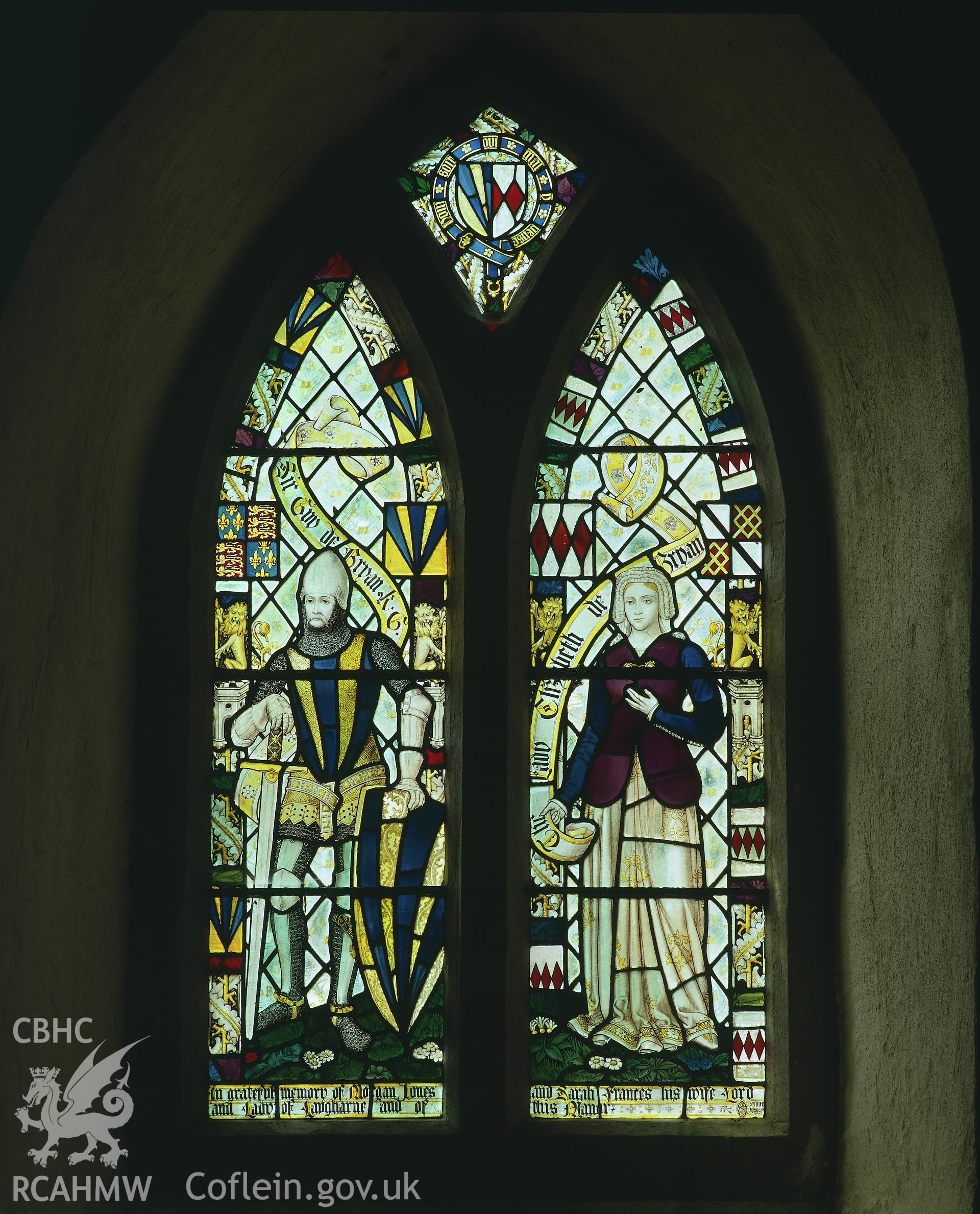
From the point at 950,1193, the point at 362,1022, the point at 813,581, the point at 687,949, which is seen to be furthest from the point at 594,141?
the point at 950,1193

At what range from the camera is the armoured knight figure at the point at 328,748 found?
3236 mm

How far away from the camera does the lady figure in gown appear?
321cm

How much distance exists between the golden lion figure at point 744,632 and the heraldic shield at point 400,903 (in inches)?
31.2

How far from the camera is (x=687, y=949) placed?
3232 millimetres

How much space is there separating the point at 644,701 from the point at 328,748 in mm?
762

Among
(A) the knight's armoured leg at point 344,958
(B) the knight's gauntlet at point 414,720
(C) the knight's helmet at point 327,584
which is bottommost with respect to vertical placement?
(A) the knight's armoured leg at point 344,958

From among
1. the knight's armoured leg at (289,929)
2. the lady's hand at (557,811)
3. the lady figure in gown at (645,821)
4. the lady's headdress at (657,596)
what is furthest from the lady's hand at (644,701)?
the knight's armoured leg at (289,929)

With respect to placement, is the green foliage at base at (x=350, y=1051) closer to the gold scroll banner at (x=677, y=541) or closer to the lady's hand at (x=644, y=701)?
the lady's hand at (x=644, y=701)

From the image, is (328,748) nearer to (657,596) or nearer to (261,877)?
(261,877)

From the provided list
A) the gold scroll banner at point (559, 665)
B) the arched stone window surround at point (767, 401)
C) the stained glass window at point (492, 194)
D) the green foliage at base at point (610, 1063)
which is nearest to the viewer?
the arched stone window surround at point (767, 401)

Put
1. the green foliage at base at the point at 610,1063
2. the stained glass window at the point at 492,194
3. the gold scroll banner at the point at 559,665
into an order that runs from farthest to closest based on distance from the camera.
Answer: the stained glass window at the point at 492,194, the gold scroll banner at the point at 559,665, the green foliage at base at the point at 610,1063

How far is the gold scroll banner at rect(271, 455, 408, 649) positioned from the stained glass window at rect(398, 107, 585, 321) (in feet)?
2.15

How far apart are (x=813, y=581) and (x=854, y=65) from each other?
1148mm

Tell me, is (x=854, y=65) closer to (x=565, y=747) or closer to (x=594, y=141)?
(x=594, y=141)
